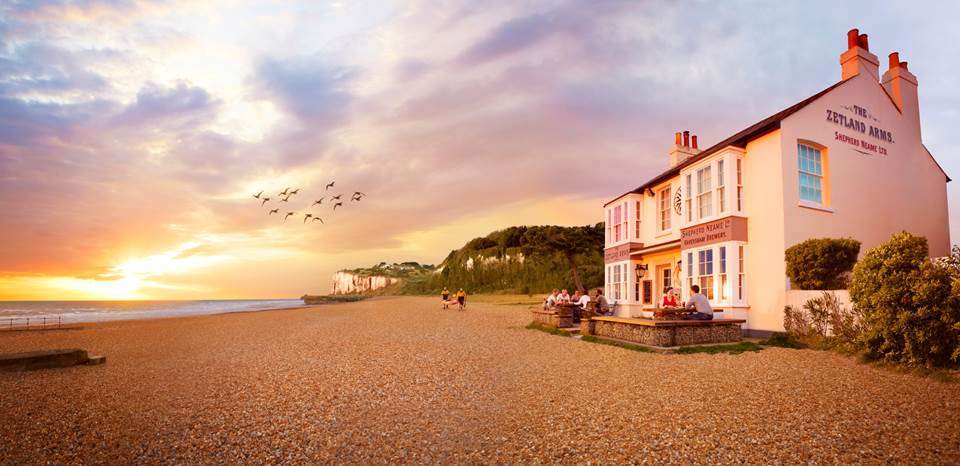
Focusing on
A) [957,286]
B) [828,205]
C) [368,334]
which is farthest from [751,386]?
[368,334]

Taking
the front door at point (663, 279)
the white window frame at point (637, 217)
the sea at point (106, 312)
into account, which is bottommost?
the sea at point (106, 312)

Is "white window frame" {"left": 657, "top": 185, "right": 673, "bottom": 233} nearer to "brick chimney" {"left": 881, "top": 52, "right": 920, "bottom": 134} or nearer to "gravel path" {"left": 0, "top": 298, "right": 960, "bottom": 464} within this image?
"brick chimney" {"left": 881, "top": 52, "right": 920, "bottom": 134}

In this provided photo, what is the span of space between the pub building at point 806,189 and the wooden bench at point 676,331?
6.41 feet

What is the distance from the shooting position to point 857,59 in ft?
56.3

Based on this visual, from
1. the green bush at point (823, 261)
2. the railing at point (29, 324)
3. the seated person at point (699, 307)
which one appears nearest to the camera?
the green bush at point (823, 261)

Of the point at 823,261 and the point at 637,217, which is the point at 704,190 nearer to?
the point at 823,261

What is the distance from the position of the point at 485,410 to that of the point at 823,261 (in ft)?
37.2

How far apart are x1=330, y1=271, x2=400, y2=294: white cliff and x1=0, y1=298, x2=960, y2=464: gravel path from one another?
317 feet

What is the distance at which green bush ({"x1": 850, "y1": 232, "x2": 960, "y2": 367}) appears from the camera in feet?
29.0

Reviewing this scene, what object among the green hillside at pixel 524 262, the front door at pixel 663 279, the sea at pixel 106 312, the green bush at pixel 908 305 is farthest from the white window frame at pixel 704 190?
the sea at pixel 106 312

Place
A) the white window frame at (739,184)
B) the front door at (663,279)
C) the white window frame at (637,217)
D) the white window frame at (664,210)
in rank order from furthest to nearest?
the white window frame at (637,217), the front door at (663,279), the white window frame at (664,210), the white window frame at (739,184)

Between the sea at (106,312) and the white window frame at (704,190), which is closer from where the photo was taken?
the white window frame at (704,190)

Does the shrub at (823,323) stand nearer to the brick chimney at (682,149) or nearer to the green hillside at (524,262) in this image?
the brick chimney at (682,149)

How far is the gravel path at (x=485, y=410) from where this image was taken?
5387 mm
